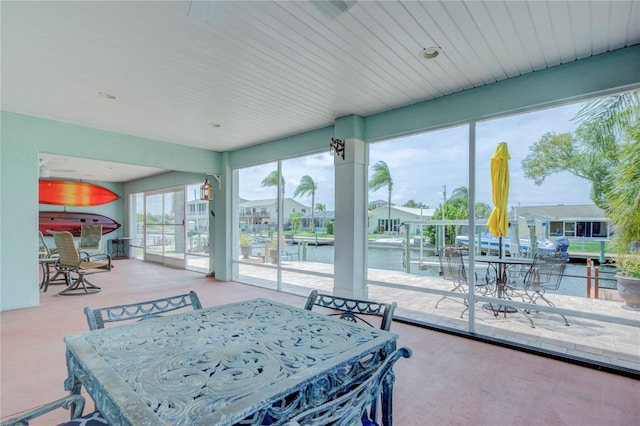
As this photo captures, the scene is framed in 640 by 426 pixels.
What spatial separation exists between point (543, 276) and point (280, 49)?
357 centimetres

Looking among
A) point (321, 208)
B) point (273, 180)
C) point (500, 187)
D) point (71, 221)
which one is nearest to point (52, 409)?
point (500, 187)

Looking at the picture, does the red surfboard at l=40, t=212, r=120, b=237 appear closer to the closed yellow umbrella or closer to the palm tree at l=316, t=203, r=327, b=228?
the palm tree at l=316, t=203, r=327, b=228

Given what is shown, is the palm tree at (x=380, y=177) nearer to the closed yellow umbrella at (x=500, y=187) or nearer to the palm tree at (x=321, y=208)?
the palm tree at (x=321, y=208)

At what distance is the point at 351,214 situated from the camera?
4.37 m

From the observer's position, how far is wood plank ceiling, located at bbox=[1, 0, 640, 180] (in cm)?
216

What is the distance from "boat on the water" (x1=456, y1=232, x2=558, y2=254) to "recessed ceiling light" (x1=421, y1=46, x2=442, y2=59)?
6.76 ft

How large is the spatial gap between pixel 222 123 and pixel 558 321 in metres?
5.04

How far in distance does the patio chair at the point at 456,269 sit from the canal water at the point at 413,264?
12 centimetres

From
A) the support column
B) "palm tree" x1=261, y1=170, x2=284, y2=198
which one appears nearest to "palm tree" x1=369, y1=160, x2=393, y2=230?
the support column

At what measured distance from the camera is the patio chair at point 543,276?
334 cm

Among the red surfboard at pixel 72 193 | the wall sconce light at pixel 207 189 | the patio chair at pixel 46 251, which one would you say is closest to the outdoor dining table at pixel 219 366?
the wall sconce light at pixel 207 189

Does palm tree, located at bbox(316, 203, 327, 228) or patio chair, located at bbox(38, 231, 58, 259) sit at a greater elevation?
palm tree, located at bbox(316, 203, 327, 228)

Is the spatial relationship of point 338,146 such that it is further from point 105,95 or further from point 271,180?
point 105,95

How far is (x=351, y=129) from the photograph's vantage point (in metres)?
4.35
